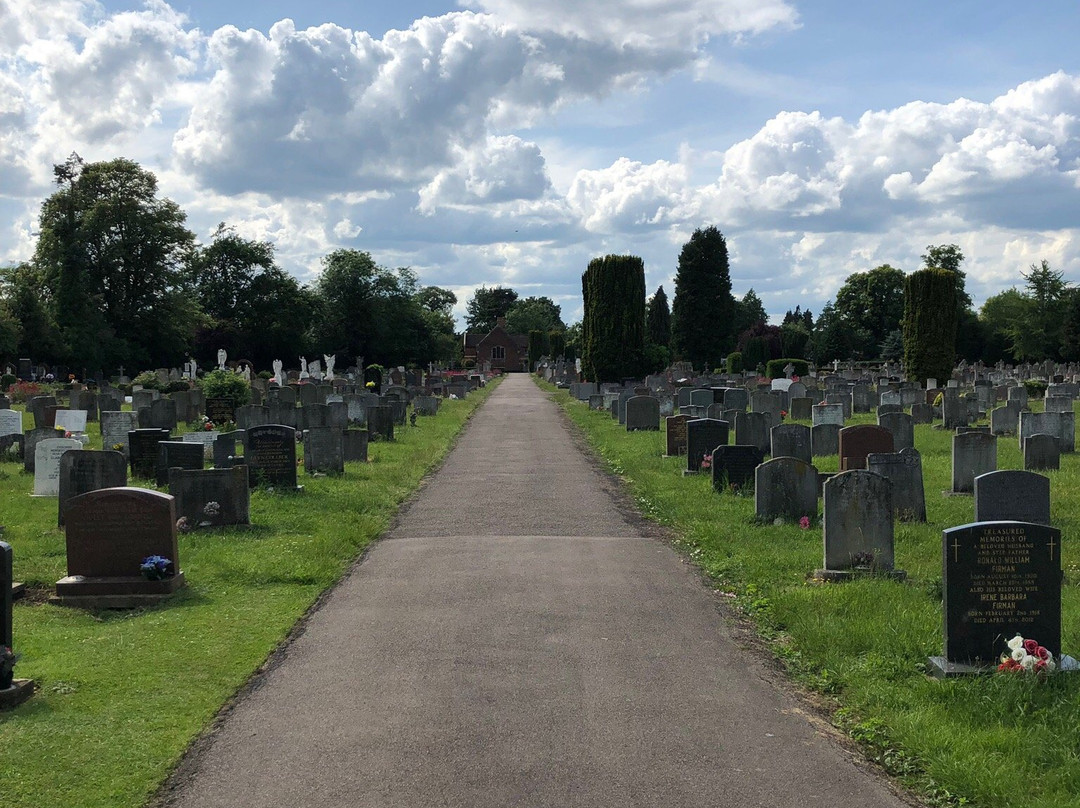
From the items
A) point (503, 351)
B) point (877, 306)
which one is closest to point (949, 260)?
point (877, 306)

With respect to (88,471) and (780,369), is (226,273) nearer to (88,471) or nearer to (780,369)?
(780,369)

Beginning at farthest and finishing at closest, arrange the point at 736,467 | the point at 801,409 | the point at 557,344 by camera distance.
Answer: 1. the point at 557,344
2. the point at 801,409
3. the point at 736,467

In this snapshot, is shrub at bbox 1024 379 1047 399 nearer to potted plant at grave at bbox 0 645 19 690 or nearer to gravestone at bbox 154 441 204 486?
gravestone at bbox 154 441 204 486

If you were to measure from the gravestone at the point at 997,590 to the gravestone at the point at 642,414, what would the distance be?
2204 cm

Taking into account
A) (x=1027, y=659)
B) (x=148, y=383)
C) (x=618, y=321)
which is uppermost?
(x=618, y=321)

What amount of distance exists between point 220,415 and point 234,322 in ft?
170

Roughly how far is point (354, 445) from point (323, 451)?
212cm

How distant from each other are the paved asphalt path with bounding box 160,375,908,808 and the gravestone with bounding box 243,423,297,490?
17.8 ft

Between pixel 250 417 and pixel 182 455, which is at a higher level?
pixel 250 417

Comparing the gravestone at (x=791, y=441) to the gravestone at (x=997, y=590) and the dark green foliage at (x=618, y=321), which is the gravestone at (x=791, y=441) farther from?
the dark green foliage at (x=618, y=321)

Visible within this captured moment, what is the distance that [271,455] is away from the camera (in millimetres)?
16516

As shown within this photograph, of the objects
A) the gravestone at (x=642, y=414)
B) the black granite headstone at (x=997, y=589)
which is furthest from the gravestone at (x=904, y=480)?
the gravestone at (x=642, y=414)

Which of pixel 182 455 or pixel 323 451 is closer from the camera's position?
pixel 182 455

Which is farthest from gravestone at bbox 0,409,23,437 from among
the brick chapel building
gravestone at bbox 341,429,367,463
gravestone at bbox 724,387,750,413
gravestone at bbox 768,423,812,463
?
the brick chapel building
